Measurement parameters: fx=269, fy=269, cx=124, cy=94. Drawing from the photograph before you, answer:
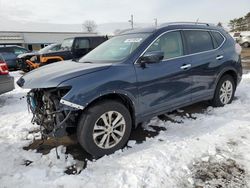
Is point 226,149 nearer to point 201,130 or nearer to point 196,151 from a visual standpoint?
point 196,151

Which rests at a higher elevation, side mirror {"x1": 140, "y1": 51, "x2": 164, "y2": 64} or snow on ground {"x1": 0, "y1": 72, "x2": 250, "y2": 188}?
side mirror {"x1": 140, "y1": 51, "x2": 164, "y2": 64}

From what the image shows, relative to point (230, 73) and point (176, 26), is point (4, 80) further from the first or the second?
point (230, 73)

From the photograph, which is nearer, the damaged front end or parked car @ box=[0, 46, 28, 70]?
the damaged front end

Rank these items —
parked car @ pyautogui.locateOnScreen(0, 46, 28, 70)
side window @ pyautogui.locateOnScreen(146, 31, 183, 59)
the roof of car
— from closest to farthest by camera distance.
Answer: side window @ pyautogui.locateOnScreen(146, 31, 183, 59)
the roof of car
parked car @ pyautogui.locateOnScreen(0, 46, 28, 70)

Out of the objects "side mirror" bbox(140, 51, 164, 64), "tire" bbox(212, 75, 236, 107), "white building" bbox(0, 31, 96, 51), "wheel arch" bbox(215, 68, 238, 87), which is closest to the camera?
"side mirror" bbox(140, 51, 164, 64)

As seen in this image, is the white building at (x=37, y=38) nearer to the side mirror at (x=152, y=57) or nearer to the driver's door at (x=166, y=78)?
the driver's door at (x=166, y=78)

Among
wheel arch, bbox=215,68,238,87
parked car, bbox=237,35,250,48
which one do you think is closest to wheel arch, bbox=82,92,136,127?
wheel arch, bbox=215,68,238,87

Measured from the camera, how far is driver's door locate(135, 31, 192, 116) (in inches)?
158

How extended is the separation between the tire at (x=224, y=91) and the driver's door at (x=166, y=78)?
98cm

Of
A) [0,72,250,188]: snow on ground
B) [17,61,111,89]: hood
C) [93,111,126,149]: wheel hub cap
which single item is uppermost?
[17,61,111,89]: hood

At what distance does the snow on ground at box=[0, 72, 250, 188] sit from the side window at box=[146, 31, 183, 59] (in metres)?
1.27

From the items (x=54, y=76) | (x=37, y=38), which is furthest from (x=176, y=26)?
(x=37, y=38)

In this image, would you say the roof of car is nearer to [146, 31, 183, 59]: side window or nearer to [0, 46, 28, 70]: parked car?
[146, 31, 183, 59]: side window

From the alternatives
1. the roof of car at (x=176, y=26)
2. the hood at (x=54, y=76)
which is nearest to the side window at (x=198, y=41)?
the roof of car at (x=176, y=26)
